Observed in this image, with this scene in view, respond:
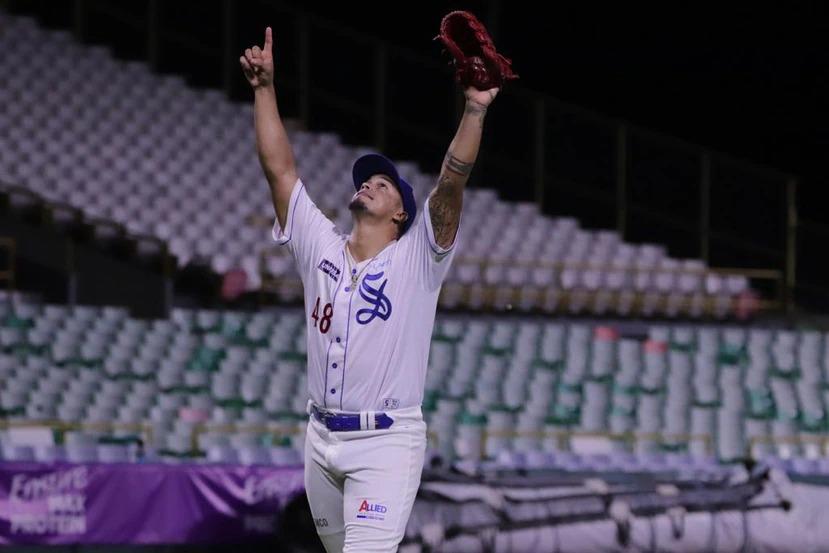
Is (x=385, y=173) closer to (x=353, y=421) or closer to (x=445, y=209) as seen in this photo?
(x=445, y=209)

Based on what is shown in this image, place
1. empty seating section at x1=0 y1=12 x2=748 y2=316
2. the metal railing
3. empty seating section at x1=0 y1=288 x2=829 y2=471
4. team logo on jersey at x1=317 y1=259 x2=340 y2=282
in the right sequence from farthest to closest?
1. empty seating section at x1=0 y1=12 x2=748 y2=316
2. the metal railing
3. empty seating section at x1=0 y1=288 x2=829 y2=471
4. team logo on jersey at x1=317 y1=259 x2=340 y2=282

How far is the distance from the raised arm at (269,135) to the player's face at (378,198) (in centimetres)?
25

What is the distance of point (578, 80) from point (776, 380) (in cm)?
890

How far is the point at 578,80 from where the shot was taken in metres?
23.9

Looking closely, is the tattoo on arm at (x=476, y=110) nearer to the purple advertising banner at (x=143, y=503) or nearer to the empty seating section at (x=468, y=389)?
the purple advertising banner at (x=143, y=503)

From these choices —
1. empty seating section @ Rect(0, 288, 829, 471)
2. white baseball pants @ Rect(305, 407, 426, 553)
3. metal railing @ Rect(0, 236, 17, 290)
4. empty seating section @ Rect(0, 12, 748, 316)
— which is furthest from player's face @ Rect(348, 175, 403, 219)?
metal railing @ Rect(0, 236, 17, 290)

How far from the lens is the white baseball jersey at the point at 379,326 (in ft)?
16.5

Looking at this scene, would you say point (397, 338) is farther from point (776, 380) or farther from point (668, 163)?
point (668, 163)

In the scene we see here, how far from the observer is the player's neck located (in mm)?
5160

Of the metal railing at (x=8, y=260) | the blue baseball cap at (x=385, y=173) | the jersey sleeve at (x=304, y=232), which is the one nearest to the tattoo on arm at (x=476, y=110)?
the blue baseball cap at (x=385, y=173)

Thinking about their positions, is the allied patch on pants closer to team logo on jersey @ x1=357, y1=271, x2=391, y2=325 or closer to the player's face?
team logo on jersey @ x1=357, y1=271, x2=391, y2=325

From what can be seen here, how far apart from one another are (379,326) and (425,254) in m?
0.27

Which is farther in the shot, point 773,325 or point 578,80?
point 578,80

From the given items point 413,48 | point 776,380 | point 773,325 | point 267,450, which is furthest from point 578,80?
point 267,450
